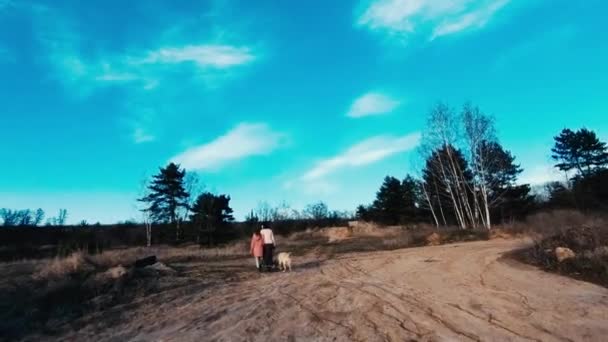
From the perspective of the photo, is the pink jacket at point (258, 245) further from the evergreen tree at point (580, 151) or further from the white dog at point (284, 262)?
the evergreen tree at point (580, 151)

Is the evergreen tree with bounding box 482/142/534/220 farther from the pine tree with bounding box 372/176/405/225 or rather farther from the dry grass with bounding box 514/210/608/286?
the dry grass with bounding box 514/210/608/286

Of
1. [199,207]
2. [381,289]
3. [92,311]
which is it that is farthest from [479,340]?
[199,207]

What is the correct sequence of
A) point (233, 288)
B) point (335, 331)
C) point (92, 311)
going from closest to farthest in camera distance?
1. point (335, 331)
2. point (92, 311)
3. point (233, 288)

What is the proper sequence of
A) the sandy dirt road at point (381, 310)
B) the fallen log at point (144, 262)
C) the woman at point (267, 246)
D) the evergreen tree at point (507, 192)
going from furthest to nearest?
the evergreen tree at point (507, 192) → the woman at point (267, 246) → the fallen log at point (144, 262) → the sandy dirt road at point (381, 310)

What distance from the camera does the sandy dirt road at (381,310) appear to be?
591 centimetres

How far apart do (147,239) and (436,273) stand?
1699 inches

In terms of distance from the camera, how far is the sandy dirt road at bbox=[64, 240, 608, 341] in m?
5.91

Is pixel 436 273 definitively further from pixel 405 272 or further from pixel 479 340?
pixel 479 340

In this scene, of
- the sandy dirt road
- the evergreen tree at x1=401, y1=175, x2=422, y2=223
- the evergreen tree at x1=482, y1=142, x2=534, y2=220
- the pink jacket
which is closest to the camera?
the sandy dirt road

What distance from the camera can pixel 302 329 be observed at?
6352 millimetres

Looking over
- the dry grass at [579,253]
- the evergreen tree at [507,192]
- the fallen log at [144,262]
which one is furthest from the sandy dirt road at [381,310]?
the evergreen tree at [507,192]

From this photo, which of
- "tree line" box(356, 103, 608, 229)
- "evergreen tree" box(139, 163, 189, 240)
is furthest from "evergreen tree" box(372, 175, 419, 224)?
"evergreen tree" box(139, 163, 189, 240)

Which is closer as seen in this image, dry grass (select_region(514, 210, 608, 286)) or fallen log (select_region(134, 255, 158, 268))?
dry grass (select_region(514, 210, 608, 286))

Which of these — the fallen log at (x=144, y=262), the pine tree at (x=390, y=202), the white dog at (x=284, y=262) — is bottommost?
the white dog at (x=284, y=262)
